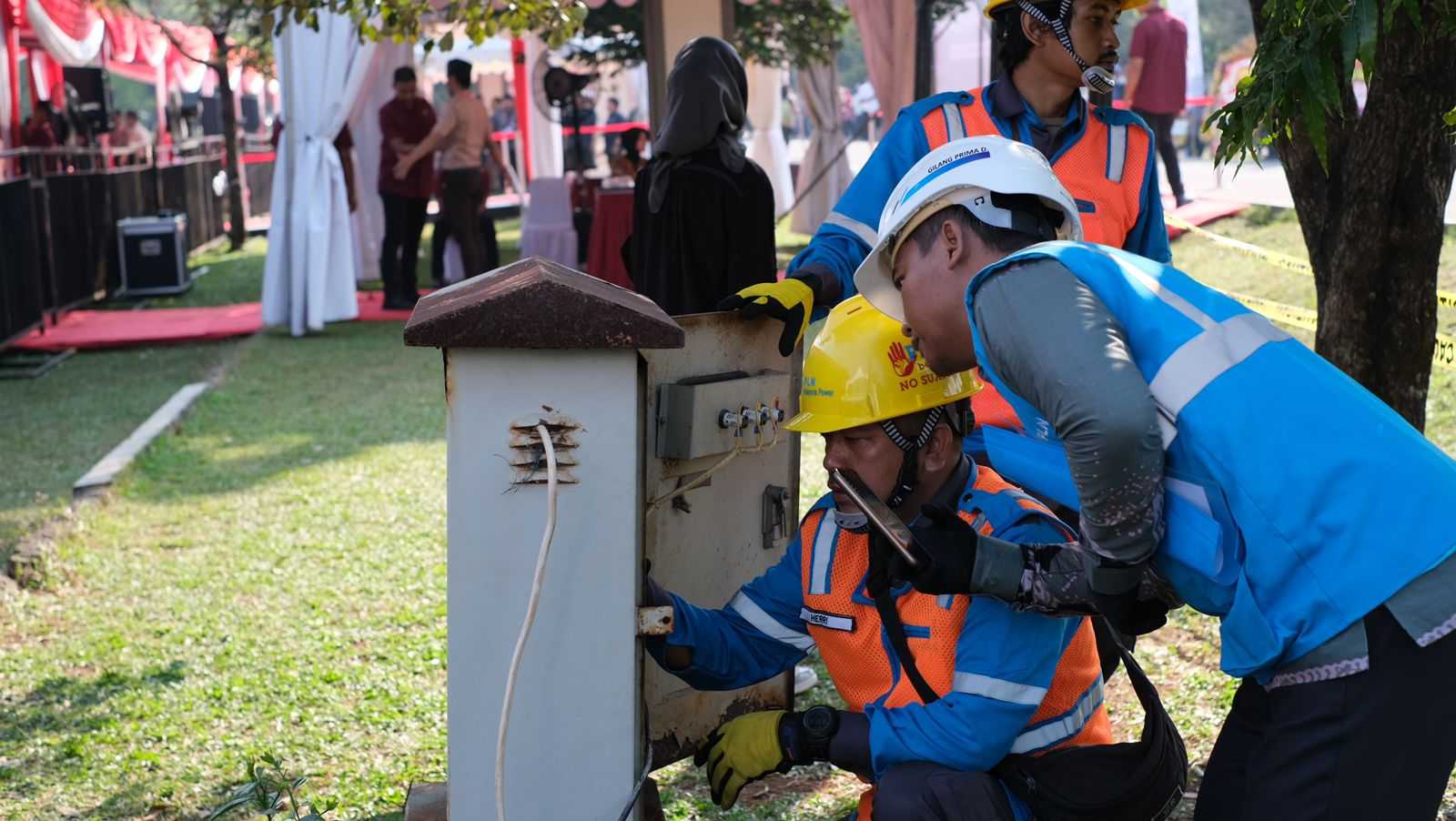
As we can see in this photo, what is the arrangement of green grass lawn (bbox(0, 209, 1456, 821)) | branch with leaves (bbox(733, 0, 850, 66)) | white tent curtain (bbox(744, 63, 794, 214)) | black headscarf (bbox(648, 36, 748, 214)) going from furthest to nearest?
1. white tent curtain (bbox(744, 63, 794, 214))
2. branch with leaves (bbox(733, 0, 850, 66))
3. black headscarf (bbox(648, 36, 748, 214))
4. green grass lawn (bbox(0, 209, 1456, 821))

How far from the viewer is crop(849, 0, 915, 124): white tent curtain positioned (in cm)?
1391

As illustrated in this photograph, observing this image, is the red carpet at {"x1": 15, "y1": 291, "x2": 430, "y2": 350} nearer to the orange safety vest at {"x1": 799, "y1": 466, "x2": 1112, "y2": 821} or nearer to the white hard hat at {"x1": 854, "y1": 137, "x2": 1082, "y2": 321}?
the orange safety vest at {"x1": 799, "y1": 466, "x2": 1112, "y2": 821}

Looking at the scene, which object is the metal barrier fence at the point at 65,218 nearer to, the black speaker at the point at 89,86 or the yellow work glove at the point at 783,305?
the black speaker at the point at 89,86

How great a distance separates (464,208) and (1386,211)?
9.96 m

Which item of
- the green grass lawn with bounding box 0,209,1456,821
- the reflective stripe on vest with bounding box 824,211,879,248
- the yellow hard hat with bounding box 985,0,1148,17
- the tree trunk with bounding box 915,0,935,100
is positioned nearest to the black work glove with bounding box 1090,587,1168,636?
the reflective stripe on vest with bounding box 824,211,879,248

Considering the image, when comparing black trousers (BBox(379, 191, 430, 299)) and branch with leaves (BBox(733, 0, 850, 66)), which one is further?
branch with leaves (BBox(733, 0, 850, 66))

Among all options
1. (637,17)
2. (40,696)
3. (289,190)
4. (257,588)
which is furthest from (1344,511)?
(637,17)

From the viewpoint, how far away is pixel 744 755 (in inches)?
96.3

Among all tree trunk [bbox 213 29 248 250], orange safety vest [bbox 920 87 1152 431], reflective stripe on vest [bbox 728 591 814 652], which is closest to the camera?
reflective stripe on vest [bbox 728 591 814 652]

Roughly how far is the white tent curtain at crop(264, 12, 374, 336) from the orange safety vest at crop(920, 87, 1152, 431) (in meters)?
9.28

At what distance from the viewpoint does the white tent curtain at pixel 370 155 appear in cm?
1480

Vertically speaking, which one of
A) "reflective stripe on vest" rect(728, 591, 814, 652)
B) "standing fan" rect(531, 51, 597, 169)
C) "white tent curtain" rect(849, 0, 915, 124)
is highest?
"white tent curtain" rect(849, 0, 915, 124)

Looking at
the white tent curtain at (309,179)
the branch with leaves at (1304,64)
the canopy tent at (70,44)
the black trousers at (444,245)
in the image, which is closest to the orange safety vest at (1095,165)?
the branch with leaves at (1304,64)

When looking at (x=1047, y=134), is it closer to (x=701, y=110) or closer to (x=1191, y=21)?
Answer: (x=701, y=110)
